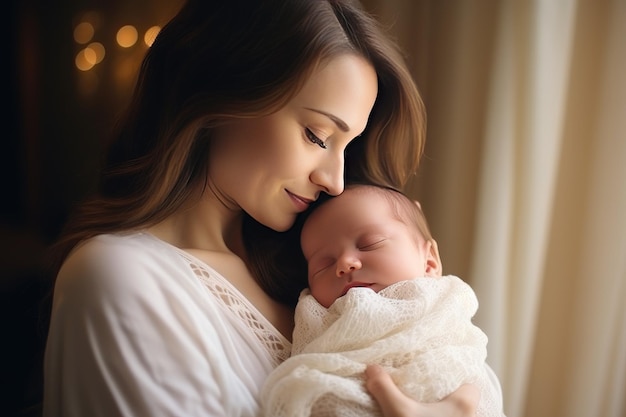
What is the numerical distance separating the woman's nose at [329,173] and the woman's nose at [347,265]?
0.50 feet

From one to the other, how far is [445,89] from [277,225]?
696 millimetres

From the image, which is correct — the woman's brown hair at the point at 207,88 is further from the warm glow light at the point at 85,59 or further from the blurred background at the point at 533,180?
the warm glow light at the point at 85,59

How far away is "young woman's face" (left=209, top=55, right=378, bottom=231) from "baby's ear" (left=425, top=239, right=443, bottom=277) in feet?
0.82

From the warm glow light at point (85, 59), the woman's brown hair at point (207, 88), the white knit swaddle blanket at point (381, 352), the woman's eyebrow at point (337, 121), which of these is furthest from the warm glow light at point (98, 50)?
the white knit swaddle blanket at point (381, 352)

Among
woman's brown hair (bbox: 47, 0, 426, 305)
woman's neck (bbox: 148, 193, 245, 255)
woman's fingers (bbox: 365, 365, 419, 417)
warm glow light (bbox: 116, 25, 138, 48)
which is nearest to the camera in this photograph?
woman's fingers (bbox: 365, 365, 419, 417)

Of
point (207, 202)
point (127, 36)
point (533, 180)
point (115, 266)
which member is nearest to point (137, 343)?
point (115, 266)

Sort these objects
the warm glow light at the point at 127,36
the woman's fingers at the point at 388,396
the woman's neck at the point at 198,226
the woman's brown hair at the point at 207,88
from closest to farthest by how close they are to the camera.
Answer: the woman's fingers at the point at 388,396, the woman's brown hair at the point at 207,88, the woman's neck at the point at 198,226, the warm glow light at the point at 127,36

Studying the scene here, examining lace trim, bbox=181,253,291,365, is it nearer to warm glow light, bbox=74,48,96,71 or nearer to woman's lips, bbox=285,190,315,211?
woman's lips, bbox=285,190,315,211

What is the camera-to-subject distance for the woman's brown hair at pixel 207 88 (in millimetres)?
1051

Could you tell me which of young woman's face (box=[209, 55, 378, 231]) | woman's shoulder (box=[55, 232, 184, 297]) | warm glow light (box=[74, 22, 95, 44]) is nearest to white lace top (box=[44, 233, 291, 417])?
woman's shoulder (box=[55, 232, 184, 297])

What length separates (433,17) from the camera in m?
1.63

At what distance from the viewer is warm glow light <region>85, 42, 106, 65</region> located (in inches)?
117

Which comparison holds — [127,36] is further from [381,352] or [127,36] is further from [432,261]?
[381,352]

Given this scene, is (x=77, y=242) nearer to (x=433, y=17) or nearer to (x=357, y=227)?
(x=357, y=227)
